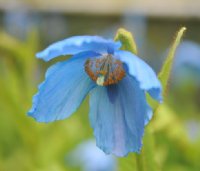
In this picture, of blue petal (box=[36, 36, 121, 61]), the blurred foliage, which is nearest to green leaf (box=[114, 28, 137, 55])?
blue petal (box=[36, 36, 121, 61])

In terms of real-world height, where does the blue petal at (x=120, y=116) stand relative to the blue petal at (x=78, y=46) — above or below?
below

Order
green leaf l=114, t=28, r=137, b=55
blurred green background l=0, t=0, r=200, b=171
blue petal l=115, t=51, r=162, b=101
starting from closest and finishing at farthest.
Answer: blue petal l=115, t=51, r=162, b=101
green leaf l=114, t=28, r=137, b=55
blurred green background l=0, t=0, r=200, b=171

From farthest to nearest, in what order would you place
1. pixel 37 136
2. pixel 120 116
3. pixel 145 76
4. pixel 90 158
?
pixel 90 158 < pixel 37 136 < pixel 120 116 < pixel 145 76

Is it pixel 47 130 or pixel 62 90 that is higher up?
pixel 62 90

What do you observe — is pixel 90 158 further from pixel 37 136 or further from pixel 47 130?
pixel 37 136

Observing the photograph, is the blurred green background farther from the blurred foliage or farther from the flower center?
the flower center

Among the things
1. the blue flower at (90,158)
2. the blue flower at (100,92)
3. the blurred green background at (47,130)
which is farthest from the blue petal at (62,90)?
the blue flower at (90,158)

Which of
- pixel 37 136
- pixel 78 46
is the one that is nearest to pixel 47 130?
pixel 37 136

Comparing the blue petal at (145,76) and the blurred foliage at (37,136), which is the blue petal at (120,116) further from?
the blurred foliage at (37,136)
